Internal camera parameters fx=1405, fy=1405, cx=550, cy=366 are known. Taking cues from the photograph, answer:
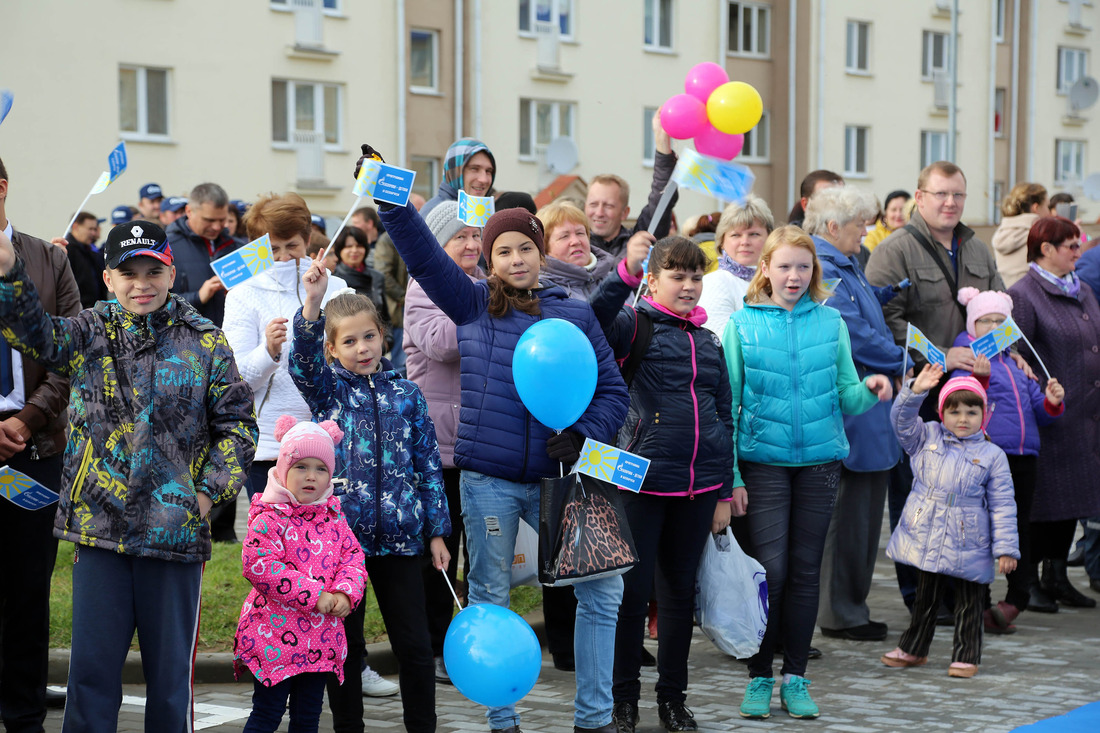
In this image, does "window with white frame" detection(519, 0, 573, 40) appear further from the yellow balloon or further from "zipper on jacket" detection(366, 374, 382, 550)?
"zipper on jacket" detection(366, 374, 382, 550)

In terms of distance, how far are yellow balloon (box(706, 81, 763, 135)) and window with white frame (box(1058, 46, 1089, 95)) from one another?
43.6 metres

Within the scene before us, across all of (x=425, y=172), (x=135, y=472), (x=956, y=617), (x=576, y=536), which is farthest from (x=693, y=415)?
(x=425, y=172)

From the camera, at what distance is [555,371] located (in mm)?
5266

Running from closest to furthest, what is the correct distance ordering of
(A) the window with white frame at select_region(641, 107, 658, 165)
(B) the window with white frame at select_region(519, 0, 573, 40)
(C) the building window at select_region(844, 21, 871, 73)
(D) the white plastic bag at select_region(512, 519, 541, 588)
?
1. (D) the white plastic bag at select_region(512, 519, 541, 588)
2. (B) the window with white frame at select_region(519, 0, 573, 40)
3. (A) the window with white frame at select_region(641, 107, 658, 165)
4. (C) the building window at select_region(844, 21, 871, 73)

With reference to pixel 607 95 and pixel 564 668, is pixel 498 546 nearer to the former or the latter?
pixel 564 668

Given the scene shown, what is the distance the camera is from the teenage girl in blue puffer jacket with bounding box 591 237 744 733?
5.84 meters

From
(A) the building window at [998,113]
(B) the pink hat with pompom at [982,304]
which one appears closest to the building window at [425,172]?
(A) the building window at [998,113]

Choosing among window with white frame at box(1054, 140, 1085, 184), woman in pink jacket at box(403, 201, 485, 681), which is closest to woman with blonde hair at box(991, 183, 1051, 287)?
woman in pink jacket at box(403, 201, 485, 681)

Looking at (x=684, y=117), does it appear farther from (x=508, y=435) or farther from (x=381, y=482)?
(x=381, y=482)

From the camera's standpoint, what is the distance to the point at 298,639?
4977 mm

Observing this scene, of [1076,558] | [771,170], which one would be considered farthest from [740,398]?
[771,170]

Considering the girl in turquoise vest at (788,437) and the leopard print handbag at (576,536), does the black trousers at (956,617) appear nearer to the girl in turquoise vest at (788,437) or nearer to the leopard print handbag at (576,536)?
the girl in turquoise vest at (788,437)

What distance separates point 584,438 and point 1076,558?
596cm

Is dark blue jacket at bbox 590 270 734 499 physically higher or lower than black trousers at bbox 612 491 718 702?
higher
